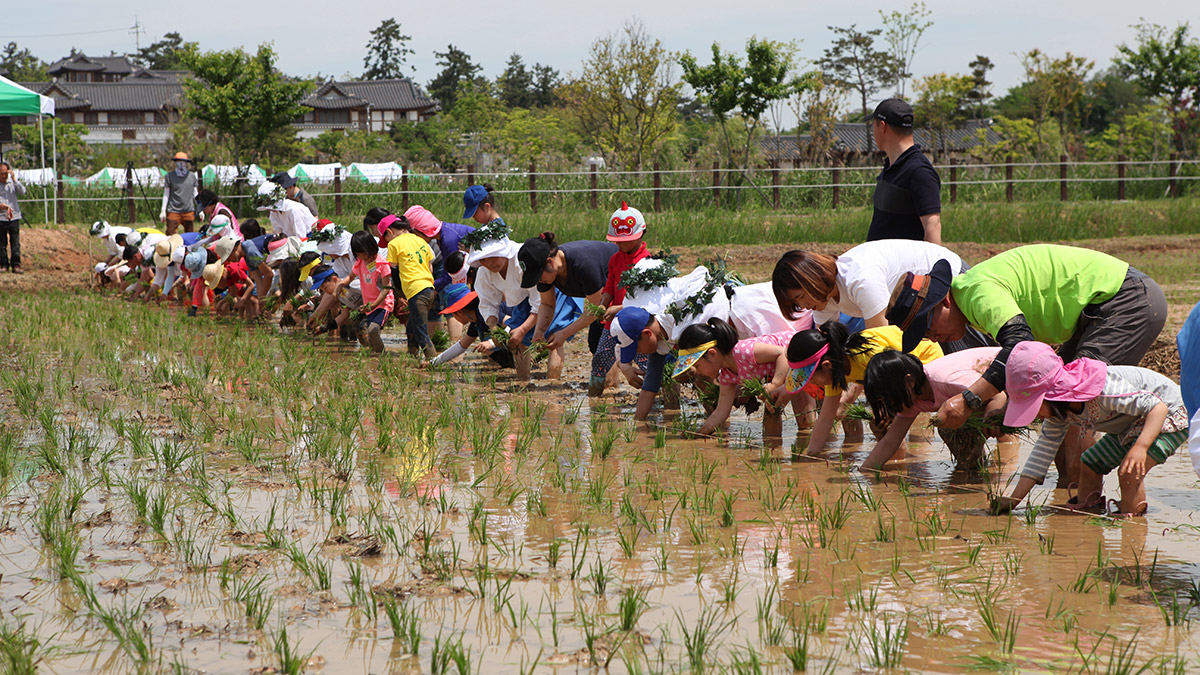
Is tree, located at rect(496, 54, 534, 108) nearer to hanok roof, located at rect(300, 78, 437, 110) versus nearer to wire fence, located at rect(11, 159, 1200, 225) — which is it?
hanok roof, located at rect(300, 78, 437, 110)

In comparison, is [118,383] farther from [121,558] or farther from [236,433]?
[121,558]

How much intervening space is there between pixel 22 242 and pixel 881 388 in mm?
16141

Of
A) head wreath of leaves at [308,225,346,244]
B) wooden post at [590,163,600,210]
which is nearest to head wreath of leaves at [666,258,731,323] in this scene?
head wreath of leaves at [308,225,346,244]

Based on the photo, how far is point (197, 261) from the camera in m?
12.0

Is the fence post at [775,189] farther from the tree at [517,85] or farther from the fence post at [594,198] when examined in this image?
the tree at [517,85]

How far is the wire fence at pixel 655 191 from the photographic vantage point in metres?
20.0

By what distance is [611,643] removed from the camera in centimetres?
296

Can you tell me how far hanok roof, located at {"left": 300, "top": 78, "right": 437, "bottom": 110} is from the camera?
68688 millimetres

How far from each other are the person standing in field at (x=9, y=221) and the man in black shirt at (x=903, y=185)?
1377 cm

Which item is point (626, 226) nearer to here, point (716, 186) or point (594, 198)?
point (594, 198)

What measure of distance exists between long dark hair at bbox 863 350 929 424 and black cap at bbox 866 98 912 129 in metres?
1.52

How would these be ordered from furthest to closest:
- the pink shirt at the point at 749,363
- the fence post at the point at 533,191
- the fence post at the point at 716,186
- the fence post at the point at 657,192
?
1. the fence post at the point at 716,186
2. the fence post at the point at 657,192
3. the fence post at the point at 533,191
4. the pink shirt at the point at 749,363

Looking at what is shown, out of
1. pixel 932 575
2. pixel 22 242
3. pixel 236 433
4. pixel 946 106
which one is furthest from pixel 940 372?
pixel 946 106

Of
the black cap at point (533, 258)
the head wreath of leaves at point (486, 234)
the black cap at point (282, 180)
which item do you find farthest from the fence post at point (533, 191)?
the black cap at point (533, 258)
